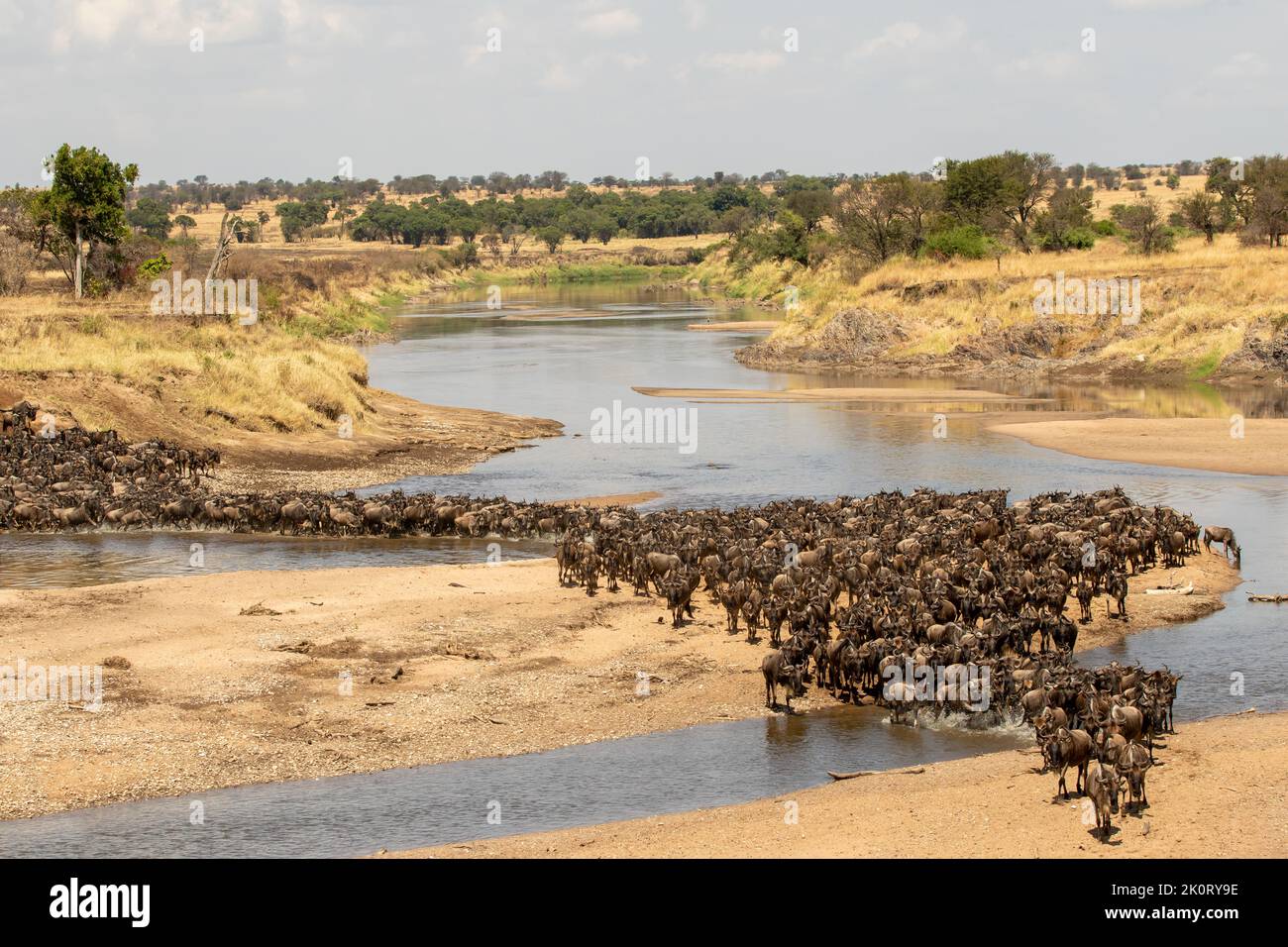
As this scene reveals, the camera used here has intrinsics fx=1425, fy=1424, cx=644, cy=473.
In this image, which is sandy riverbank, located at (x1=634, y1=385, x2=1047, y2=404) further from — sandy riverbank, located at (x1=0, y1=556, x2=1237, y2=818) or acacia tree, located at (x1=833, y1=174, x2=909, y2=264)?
sandy riverbank, located at (x1=0, y1=556, x2=1237, y2=818)

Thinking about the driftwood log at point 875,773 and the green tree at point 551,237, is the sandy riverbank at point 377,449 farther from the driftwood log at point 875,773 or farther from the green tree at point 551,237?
the green tree at point 551,237

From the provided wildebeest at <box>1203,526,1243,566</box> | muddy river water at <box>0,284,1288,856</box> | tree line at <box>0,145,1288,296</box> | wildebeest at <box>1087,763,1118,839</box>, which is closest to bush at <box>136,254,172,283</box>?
tree line at <box>0,145,1288,296</box>

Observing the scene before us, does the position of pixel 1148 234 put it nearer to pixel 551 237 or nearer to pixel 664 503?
pixel 664 503

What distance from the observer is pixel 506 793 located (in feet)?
54.3

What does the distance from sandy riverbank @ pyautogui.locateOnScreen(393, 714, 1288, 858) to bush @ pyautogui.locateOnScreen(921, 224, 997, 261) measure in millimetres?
67080

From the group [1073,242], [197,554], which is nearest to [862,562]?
[197,554]

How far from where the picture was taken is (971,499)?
30.9 meters

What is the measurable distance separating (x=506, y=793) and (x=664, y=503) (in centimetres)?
2003

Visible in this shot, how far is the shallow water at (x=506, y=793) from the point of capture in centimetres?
1499

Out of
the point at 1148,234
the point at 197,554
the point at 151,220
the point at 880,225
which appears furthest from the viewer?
the point at 151,220

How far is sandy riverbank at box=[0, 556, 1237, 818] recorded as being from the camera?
17.3 m
